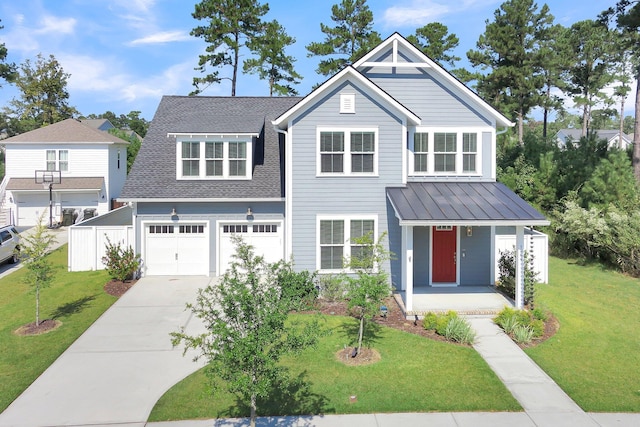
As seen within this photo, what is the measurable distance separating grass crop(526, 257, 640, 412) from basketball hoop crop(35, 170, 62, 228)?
27.1 metres

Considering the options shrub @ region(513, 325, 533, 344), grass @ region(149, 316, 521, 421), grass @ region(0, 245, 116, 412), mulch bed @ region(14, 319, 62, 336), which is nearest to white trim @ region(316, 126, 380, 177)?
grass @ region(149, 316, 521, 421)

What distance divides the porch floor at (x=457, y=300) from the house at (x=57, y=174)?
22.7 meters

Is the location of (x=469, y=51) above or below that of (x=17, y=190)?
above

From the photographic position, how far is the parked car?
1828cm

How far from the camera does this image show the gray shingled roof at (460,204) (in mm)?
12859

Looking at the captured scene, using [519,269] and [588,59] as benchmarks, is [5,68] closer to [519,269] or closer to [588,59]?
[519,269]

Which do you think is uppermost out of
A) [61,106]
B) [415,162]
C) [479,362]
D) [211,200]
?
[61,106]

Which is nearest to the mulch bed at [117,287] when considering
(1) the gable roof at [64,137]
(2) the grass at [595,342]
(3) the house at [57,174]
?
(2) the grass at [595,342]

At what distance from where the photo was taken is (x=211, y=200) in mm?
16531

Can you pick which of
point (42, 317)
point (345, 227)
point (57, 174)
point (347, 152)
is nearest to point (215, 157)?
point (347, 152)

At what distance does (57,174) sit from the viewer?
29.2m

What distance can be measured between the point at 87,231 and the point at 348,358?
1255 centimetres

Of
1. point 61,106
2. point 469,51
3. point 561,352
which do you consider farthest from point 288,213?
point 61,106

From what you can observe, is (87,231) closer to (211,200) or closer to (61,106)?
(211,200)
